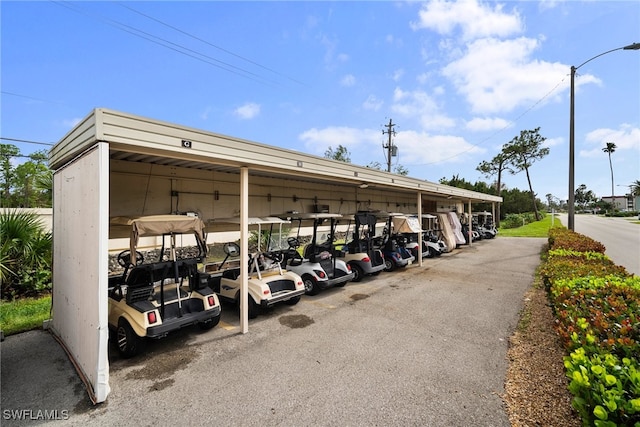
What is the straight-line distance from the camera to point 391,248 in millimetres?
10062

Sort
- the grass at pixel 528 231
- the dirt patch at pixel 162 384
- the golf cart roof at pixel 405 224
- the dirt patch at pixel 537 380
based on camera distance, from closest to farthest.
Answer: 1. the dirt patch at pixel 537 380
2. the dirt patch at pixel 162 384
3. the golf cart roof at pixel 405 224
4. the grass at pixel 528 231

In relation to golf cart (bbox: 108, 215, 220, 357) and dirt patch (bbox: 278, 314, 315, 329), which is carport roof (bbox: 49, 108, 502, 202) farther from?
dirt patch (bbox: 278, 314, 315, 329)

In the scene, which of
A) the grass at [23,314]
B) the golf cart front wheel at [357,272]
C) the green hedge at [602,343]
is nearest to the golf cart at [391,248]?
the golf cart front wheel at [357,272]

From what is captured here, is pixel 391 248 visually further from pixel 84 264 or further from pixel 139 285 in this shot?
pixel 84 264

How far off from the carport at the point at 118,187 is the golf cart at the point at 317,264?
132 cm

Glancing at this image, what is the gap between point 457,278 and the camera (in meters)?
8.79

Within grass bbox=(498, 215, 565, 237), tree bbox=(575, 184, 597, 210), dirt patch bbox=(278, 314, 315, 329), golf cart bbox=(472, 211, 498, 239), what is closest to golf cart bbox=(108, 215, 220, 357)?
dirt patch bbox=(278, 314, 315, 329)

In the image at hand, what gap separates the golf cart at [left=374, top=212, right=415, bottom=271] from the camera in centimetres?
984

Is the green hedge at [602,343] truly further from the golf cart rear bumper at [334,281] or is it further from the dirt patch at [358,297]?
the golf cart rear bumper at [334,281]

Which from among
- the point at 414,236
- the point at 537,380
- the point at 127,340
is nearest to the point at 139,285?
the point at 127,340

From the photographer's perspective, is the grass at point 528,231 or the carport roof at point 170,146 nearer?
the carport roof at point 170,146

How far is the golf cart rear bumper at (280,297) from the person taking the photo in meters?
5.38

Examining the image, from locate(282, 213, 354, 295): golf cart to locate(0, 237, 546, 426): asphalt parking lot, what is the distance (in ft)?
2.90

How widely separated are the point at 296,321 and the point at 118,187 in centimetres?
434
